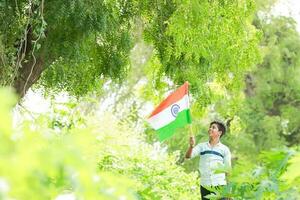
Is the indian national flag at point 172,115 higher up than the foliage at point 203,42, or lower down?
lower down

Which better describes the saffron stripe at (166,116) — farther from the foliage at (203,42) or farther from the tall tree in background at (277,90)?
the tall tree in background at (277,90)

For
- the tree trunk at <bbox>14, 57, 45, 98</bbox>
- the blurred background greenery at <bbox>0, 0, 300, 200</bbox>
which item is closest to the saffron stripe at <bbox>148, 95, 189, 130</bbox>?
the blurred background greenery at <bbox>0, 0, 300, 200</bbox>

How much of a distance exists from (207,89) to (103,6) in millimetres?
2222

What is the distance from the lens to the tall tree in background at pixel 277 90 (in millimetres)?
20953

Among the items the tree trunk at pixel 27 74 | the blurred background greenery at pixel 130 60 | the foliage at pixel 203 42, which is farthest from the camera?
the foliage at pixel 203 42

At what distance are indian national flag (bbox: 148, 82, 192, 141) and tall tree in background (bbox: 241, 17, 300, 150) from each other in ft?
43.9

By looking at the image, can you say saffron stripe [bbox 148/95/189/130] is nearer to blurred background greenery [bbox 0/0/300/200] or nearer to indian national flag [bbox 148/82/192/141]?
indian national flag [bbox 148/82/192/141]

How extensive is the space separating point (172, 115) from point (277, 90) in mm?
14383

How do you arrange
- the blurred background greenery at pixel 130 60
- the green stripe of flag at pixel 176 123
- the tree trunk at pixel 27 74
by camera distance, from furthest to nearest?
the tree trunk at pixel 27 74 → the green stripe of flag at pixel 176 123 → the blurred background greenery at pixel 130 60

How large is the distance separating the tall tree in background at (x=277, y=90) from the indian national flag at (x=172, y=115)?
526 inches

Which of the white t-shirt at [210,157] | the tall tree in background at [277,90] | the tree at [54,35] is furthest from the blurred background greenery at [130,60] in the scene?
the tall tree in background at [277,90]

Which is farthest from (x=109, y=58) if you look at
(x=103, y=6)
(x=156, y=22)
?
(x=103, y=6)

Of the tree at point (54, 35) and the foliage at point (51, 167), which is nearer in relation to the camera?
the foliage at point (51, 167)

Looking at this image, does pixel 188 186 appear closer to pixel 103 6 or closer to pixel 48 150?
pixel 103 6
